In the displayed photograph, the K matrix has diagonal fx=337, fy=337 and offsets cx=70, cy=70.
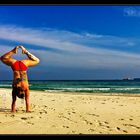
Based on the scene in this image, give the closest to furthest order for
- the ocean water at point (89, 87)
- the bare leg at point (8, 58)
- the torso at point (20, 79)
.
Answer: the bare leg at point (8, 58), the torso at point (20, 79), the ocean water at point (89, 87)

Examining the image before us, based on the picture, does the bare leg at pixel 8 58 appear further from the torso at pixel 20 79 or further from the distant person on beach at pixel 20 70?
the torso at pixel 20 79

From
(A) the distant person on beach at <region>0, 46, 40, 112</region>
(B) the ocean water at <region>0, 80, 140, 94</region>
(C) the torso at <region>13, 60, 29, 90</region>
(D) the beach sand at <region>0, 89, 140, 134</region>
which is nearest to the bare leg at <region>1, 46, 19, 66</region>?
(A) the distant person on beach at <region>0, 46, 40, 112</region>

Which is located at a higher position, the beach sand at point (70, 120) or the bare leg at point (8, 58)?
the bare leg at point (8, 58)

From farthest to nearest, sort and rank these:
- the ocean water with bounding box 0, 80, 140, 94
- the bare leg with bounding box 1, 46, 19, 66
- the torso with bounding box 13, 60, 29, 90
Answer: the ocean water with bounding box 0, 80, 140, 94
the torso with bounding box 13, 60, 29, 90
the bare leg with bounding box 1, 46, 19, 66

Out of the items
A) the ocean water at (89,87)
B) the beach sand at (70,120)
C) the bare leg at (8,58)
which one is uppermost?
the bare leg at (8,58)

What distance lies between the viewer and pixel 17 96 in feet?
22.6

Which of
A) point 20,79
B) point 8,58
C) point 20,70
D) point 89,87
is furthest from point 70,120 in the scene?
point 89,87

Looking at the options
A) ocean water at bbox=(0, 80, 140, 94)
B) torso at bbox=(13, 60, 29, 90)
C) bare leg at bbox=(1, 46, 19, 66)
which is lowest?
ocean water at bbox=(0, 80, 140, 94)

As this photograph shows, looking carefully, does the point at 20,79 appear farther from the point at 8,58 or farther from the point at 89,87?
the point at 89,87

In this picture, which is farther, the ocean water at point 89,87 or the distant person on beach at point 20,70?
the ocean water at point 89,87

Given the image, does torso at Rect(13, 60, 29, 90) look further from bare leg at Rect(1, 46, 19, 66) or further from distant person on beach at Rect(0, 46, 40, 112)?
bare leg at Rect(1, 46, 19, 66)

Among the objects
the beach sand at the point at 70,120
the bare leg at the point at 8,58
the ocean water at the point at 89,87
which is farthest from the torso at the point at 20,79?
the ocean water at the point at 89,87
